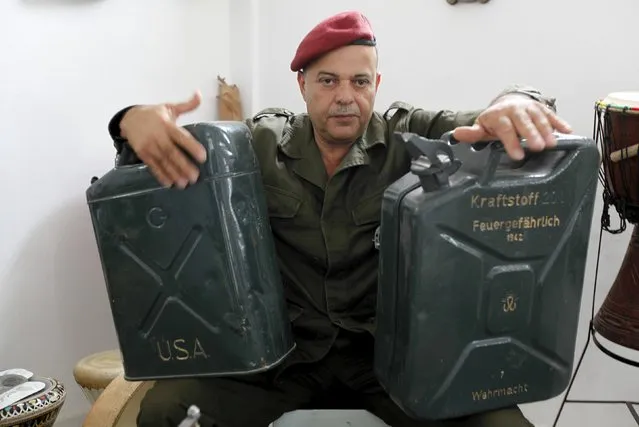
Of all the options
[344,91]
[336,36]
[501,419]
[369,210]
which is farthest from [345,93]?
[501,419]

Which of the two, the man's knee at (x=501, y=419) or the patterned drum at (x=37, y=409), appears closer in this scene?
the man's knee at (x=501, y=419)

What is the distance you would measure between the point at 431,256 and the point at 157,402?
2.34ft

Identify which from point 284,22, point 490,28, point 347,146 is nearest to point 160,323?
point 347,146

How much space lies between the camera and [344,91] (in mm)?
1771

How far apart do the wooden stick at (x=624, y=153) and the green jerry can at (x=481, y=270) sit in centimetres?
41

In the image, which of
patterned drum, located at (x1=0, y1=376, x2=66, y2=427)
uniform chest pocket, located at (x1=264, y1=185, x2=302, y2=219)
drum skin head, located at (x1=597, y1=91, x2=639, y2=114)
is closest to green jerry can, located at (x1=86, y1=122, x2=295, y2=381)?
uniform chest pocket, located at (x1=264, y1=185, x2=302, y2=219)

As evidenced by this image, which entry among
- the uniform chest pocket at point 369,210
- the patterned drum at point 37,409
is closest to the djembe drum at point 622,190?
the uniform chest pocket at point 369,210

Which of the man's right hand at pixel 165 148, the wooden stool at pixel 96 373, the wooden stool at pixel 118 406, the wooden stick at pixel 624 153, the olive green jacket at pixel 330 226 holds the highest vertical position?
the man's right hand at pixel 165 148

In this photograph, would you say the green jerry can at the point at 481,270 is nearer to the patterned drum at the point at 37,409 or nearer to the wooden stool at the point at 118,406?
the wooden stool at the point at 118,406

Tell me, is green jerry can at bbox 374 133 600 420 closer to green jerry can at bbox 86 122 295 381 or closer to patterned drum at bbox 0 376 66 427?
green jerry can at bbox 86 122 295 381

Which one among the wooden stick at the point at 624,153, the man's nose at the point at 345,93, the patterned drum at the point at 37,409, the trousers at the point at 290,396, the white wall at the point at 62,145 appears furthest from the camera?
the white wall at the point at 62,145

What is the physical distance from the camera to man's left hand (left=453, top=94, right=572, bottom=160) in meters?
1.26

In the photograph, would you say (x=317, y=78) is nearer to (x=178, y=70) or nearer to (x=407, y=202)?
(x=407, y=202)

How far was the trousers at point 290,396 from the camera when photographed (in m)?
1.55
